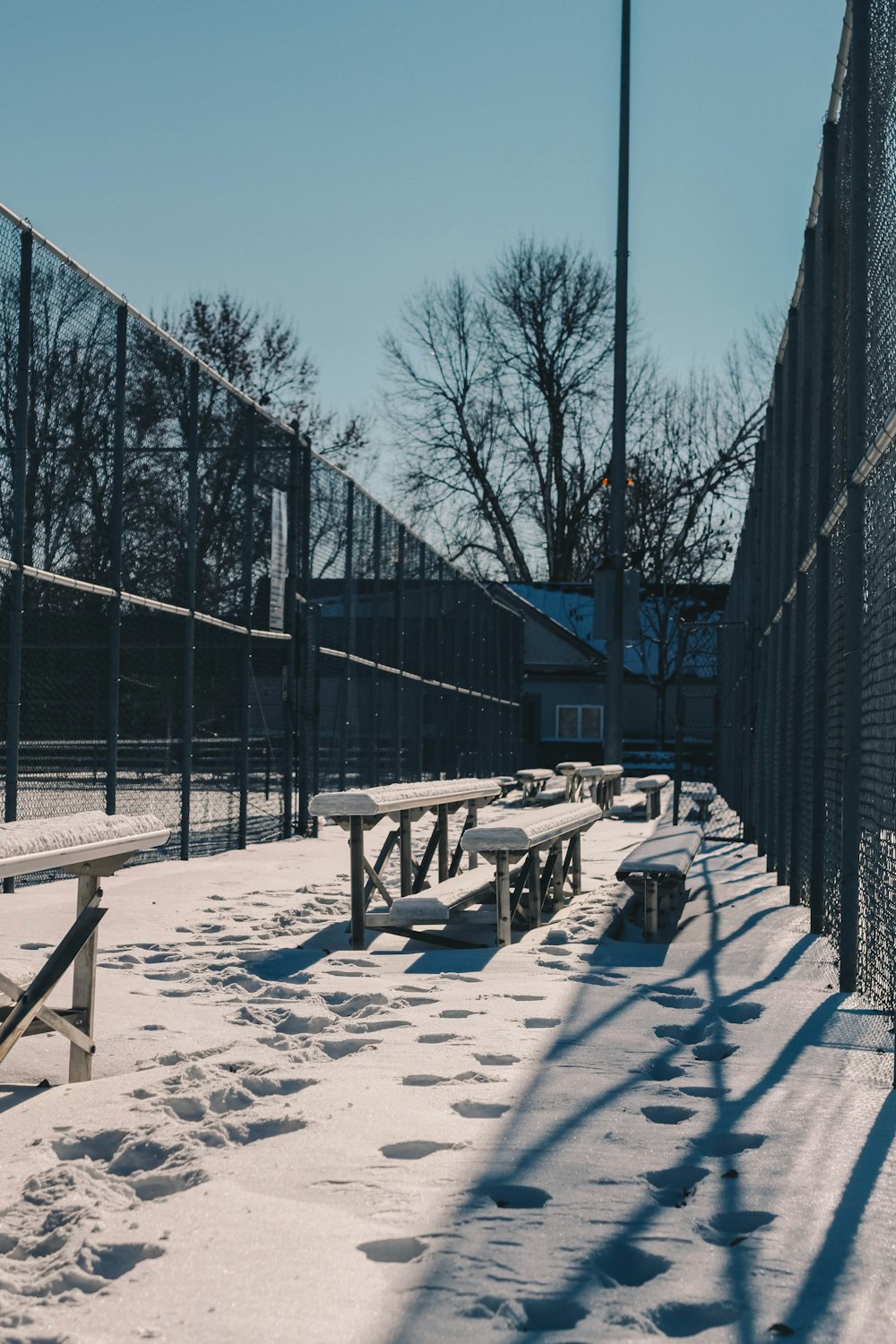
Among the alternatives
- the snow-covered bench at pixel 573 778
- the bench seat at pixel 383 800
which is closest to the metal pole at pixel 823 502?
the bench seat at pixel 383 800

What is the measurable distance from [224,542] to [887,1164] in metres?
9.25

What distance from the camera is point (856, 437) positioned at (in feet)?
17.3

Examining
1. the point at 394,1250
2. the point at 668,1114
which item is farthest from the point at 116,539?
the point at 394,1250

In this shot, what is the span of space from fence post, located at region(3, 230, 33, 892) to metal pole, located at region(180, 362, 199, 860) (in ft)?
9.07

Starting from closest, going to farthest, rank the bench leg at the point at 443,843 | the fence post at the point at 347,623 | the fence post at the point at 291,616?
the bench leg at the point at 443,843 < the fence post at the point at 291,616 < the fence post at the point at 347,623

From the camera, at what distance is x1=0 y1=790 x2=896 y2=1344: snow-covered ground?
240 cm

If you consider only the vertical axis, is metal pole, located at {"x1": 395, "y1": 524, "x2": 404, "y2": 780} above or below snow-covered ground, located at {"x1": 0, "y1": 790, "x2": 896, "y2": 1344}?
above

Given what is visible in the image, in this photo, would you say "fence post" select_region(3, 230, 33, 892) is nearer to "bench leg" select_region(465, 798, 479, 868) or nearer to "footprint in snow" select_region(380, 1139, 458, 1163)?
"bench leg" select_region(465, 798, 479, 868)

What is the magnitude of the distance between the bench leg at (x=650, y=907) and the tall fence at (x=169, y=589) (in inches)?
128

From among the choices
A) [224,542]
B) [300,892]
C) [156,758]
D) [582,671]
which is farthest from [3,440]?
[582,671]

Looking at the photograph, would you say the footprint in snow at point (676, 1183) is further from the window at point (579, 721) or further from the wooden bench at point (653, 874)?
the window at point (579, 721)

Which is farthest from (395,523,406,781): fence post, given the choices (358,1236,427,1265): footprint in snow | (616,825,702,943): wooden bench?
(358,1236,427,1265): footprint in snow

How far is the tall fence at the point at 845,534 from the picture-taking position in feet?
16.3

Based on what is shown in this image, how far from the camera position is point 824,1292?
8.07 feet
